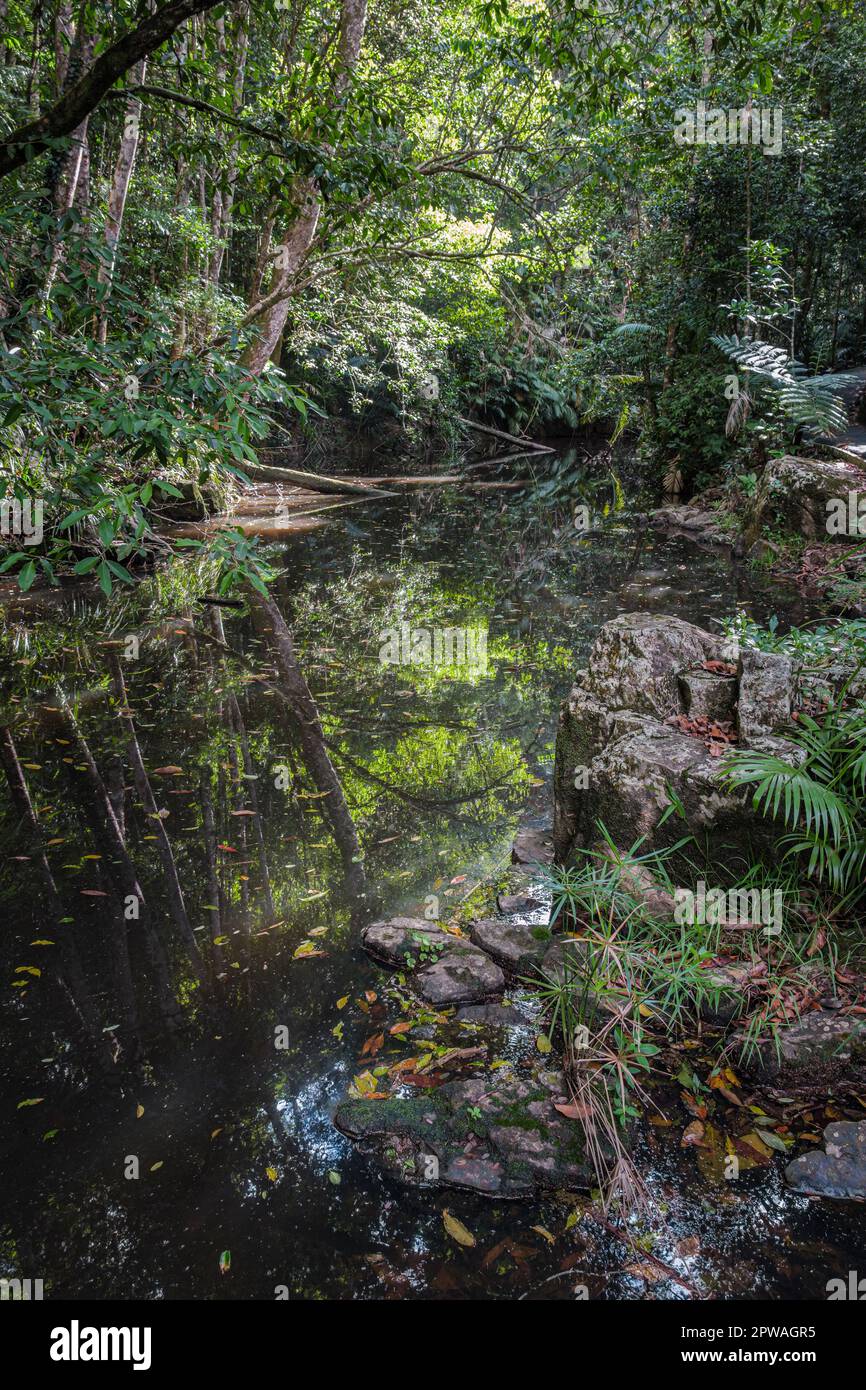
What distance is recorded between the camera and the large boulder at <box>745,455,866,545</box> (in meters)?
9.97

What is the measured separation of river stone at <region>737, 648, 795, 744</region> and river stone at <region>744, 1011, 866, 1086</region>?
132cm

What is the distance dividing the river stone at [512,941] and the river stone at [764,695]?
55.0 inches

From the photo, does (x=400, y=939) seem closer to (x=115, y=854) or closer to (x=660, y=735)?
(x=660, y=735)

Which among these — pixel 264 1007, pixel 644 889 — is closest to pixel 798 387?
pixel 644 889

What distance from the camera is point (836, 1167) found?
2.55 meters

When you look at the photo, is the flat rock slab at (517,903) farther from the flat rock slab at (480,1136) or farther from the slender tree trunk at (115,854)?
the slender tree trunk at (115,854)

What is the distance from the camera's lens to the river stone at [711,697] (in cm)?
411

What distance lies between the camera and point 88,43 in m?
6.18

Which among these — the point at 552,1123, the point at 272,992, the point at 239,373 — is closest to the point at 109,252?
the point at 239,373

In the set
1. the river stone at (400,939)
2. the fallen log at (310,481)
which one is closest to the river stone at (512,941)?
the river stone at (400,939)

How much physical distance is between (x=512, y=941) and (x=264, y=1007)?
119 cm

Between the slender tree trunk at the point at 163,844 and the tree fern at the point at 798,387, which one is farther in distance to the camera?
the tree fern at the point at 798,387

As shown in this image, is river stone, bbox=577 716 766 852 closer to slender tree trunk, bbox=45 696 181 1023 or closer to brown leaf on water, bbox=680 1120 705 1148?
brown leaf on water, bbox=680 1120 705 1148
